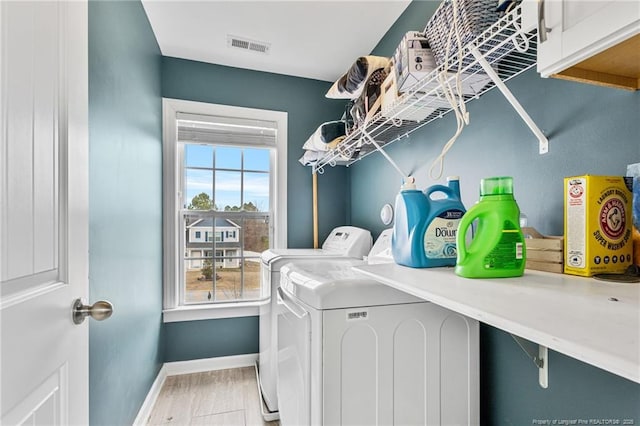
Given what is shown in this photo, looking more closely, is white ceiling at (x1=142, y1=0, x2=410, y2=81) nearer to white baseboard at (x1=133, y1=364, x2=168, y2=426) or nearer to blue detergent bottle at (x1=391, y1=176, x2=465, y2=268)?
blue detergent bottle at (x1=391, y1=176, x2=465, y2=268)

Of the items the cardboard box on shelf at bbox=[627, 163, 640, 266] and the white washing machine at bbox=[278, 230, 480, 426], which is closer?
the cardboard box on shelf at bbox=[627, 163, 640, 266]

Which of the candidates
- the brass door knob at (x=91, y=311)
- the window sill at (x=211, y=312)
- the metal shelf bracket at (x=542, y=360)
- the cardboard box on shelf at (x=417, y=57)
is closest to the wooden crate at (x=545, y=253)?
the metal shelf bracket at (x=542, y=360)

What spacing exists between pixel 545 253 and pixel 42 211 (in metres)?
1.25

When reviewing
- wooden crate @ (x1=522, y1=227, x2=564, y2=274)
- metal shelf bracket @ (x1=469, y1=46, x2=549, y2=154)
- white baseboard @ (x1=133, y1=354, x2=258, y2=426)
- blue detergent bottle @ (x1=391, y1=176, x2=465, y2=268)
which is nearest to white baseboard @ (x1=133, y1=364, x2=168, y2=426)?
white baseboard @ (x1=133, y1=354, x2=258, y2=426)

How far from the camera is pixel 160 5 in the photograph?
6.24 feet

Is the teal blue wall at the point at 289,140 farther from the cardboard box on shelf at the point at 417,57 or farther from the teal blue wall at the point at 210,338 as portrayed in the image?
the cardboard box on shelf at the point at 417,57

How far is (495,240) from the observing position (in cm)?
80

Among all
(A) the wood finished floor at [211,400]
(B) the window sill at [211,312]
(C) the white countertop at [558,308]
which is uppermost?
(C) the white countertop at [558,308]

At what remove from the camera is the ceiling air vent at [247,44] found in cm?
222

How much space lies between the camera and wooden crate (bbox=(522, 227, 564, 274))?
2.78 ft

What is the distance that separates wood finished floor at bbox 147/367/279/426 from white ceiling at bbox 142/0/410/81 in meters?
2.55

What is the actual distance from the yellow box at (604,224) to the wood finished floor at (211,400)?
1.89m

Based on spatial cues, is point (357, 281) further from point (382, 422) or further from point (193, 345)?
point (193, 345)

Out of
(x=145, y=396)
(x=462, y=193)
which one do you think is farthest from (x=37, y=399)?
(x=145, y=396)
